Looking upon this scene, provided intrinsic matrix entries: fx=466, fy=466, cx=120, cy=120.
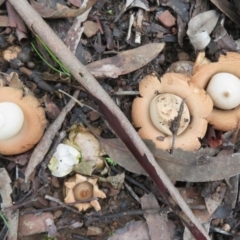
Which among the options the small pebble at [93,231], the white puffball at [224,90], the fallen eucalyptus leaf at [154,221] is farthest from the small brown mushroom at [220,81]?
the small pebble at [93,231]

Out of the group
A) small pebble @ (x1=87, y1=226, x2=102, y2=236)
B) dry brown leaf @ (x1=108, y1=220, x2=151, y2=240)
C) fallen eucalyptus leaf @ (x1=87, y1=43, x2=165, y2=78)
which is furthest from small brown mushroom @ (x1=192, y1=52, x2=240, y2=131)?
small pebble @ (x1=87, y1=226, x2=102, y2=236)

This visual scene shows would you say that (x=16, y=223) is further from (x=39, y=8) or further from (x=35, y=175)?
(x=39, y=8)

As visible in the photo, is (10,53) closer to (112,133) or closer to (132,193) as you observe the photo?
(112,133)

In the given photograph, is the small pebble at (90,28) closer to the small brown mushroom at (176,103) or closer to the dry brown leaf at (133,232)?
the small brown mushroom at (176,103)

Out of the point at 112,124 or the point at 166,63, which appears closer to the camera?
the point at 112,124

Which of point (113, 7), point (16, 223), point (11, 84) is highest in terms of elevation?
point (113, 7)

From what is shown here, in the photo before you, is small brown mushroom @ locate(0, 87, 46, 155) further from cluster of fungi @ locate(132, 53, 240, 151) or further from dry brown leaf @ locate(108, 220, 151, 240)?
dry brown leaf @ locate(108, 220, 151, 240)

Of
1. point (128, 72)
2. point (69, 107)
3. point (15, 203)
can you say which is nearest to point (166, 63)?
point (128, 72)

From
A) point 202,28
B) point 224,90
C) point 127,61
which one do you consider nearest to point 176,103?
point 224,90
